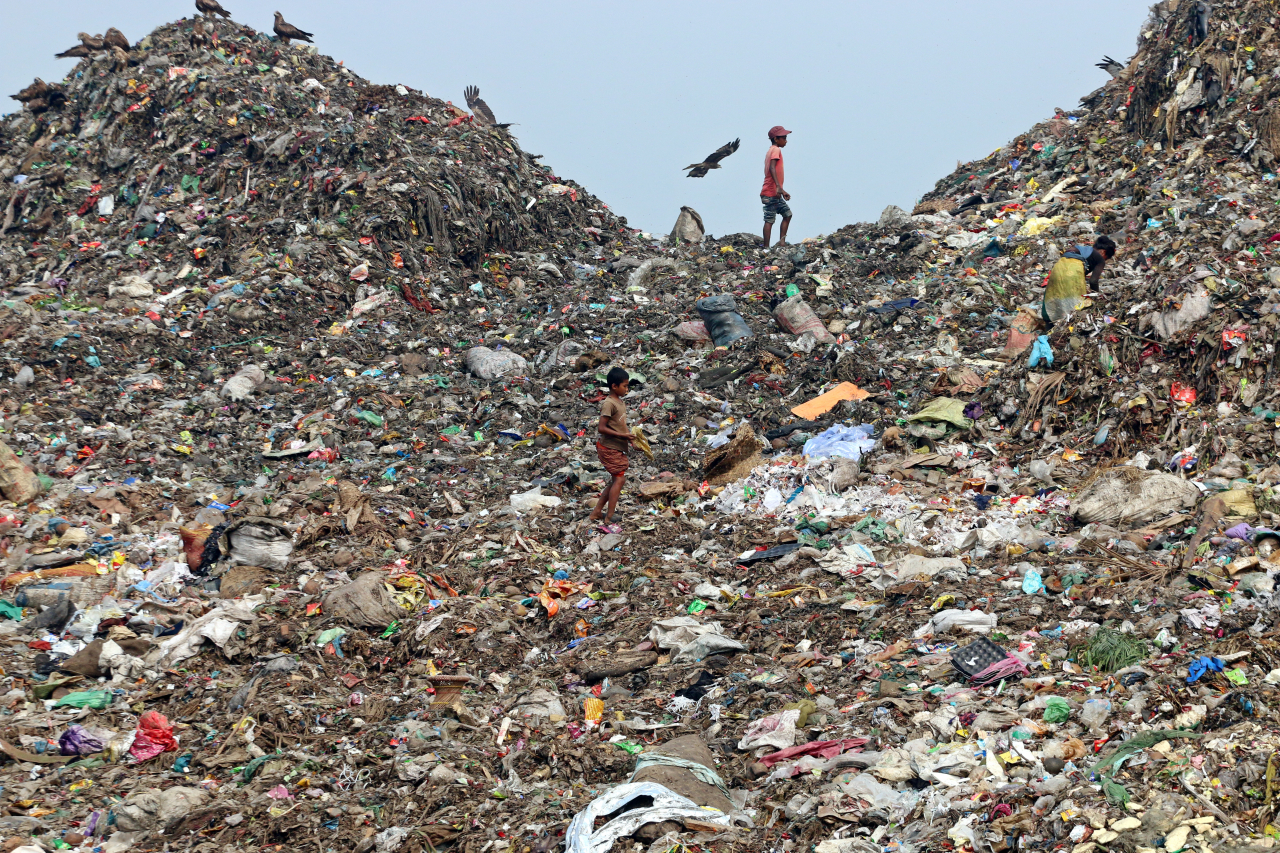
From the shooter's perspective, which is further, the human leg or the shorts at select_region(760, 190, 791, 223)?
the shorts at select_region(760, 190, 791, 223)

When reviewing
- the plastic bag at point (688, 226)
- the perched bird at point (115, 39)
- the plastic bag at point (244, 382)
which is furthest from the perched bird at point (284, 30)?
the plastic bag at point (244, 382)

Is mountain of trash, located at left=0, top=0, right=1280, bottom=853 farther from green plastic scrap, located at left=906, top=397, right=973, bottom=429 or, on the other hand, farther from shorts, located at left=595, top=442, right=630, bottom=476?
shorts, located at left=595, top=442, right=630, bottom=476

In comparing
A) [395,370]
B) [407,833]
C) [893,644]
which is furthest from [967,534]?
[395,370]

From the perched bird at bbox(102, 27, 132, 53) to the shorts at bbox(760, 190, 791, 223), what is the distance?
1089 centimetres

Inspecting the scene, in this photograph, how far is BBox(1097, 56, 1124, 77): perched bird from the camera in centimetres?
1321

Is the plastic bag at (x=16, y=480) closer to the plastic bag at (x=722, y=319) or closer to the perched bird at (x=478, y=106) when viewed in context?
the plastic bag at (x=722, y=319)

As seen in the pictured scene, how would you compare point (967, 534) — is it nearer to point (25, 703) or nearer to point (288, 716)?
point (288, 716)

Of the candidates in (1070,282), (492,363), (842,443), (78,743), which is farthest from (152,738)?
(1070,282)

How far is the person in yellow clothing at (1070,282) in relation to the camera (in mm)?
7668

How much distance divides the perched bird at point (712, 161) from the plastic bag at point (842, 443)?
6.11m

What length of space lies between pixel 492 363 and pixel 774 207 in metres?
4.37

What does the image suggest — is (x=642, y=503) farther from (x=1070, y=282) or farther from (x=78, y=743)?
(x=1070, y=282)

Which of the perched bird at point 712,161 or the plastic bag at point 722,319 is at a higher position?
the perched bird at point 712,161

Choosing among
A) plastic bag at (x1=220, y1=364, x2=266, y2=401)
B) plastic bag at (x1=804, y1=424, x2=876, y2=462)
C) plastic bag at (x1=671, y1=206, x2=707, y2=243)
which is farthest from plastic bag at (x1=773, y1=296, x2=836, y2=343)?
plastic bag at (x1=220, y1=364, x2=266, y2=401)
